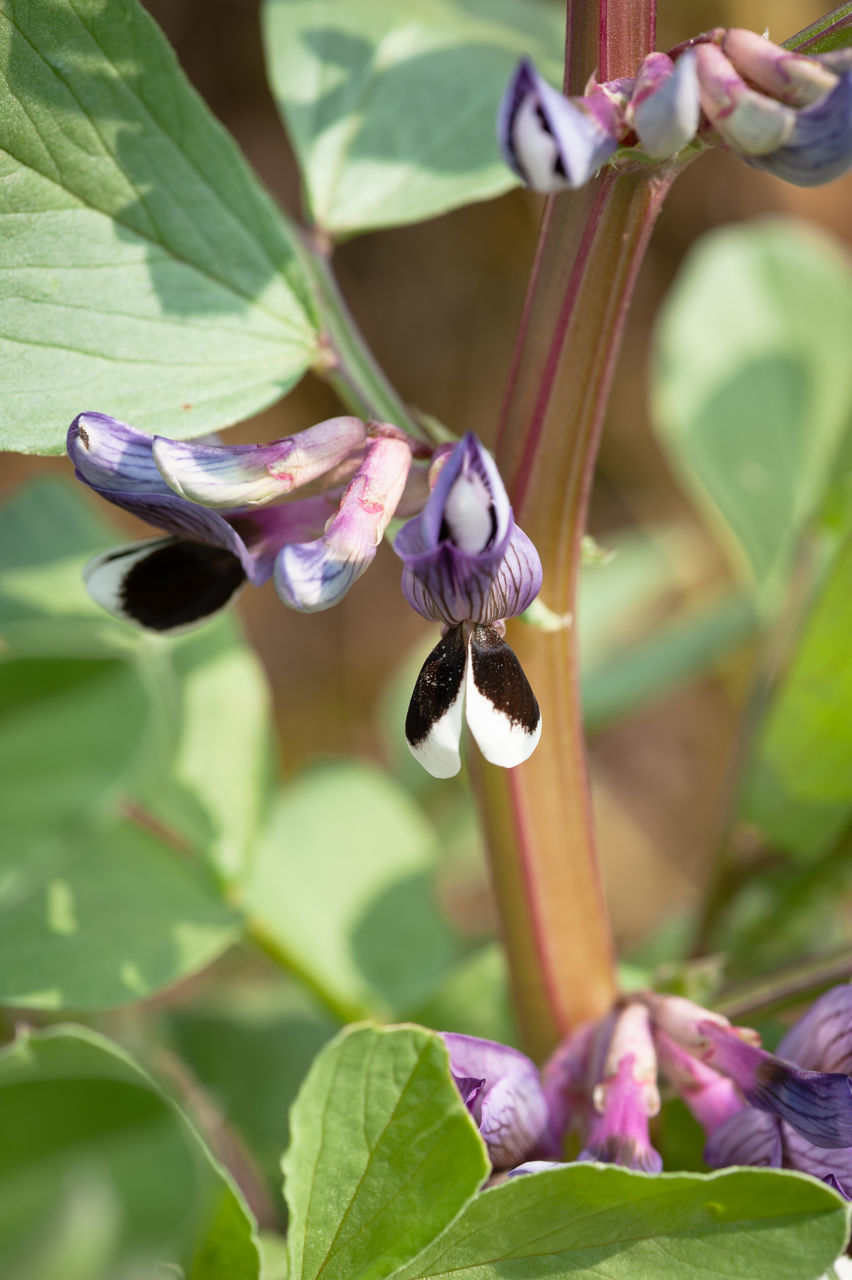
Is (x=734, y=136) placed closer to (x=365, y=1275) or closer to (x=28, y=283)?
(x=28, y=283)

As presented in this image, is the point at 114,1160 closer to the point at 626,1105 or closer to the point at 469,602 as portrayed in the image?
the point at 626,1105

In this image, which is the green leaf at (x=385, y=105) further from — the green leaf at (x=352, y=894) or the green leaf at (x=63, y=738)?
the green leaf at (x=352, y=894)

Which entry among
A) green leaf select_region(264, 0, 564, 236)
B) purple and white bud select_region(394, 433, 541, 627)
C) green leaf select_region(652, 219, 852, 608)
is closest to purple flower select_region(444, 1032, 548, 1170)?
purple and white bud select_region(394, 433, 541, 627)

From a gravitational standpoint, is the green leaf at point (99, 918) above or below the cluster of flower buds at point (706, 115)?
below

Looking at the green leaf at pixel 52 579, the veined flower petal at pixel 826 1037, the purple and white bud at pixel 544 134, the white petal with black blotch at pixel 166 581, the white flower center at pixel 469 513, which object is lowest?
the green leaf at pixel 52 579

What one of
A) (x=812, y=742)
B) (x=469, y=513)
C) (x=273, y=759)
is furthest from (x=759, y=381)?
(x=469, y=513)

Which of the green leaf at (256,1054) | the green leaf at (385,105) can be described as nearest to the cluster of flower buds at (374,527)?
the green leaf at (385,105)
